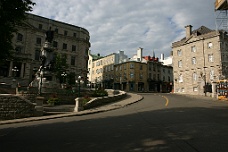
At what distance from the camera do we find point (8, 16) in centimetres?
998

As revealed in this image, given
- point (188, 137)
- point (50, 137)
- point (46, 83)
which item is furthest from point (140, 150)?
point (46, 83)

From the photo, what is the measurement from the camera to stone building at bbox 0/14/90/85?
4528cm

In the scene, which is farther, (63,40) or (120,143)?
(63,40)

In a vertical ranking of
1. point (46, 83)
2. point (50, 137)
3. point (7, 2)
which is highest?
point (7, 2)

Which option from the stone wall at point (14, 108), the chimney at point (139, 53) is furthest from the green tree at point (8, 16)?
the chimney at point (139, 53)

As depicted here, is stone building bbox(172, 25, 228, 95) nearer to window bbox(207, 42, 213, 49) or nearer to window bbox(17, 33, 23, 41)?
window bbox(207, 42, 213, 49)

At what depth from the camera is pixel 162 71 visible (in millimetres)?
73312

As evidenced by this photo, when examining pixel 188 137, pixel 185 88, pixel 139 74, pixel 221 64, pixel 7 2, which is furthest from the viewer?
pixel 139 74

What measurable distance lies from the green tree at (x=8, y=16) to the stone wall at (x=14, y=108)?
4.18 meters

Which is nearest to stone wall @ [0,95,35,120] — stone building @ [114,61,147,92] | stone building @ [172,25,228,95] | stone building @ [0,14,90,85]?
stone building @ [0,14,90,85]

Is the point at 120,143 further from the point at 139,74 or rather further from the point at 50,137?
the point at 139,74

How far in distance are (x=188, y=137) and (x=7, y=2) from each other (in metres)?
10.2

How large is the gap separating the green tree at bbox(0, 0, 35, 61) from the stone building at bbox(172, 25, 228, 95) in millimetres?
34726

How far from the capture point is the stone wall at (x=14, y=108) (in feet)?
44.9
